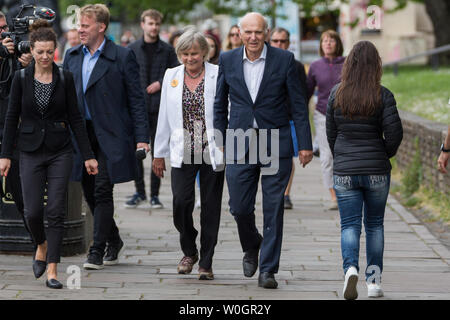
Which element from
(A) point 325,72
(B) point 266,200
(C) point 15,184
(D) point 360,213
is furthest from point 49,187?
(A) point 325,72

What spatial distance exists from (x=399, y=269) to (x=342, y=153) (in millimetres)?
1561

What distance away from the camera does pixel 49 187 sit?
24.4 feet

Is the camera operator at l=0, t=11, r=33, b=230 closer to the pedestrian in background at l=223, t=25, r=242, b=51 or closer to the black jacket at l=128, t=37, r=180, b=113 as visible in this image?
the black jacket at l=128, t=37, r=180, b=113

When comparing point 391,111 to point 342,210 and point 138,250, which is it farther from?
point 138,250

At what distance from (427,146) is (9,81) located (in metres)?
5.17

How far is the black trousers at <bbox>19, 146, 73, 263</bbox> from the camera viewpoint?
7.36 meters

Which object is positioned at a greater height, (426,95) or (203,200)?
(203,200)

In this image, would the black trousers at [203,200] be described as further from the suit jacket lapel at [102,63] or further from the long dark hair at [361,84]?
the long dark hair at [361,84]

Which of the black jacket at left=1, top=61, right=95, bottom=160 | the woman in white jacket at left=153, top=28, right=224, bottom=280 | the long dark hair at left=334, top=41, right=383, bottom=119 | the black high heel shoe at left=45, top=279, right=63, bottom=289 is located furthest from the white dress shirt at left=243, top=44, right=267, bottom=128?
the black high heel shoe at left=45, top=279, right=63, bottom=289

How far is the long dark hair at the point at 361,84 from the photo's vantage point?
6801 mm

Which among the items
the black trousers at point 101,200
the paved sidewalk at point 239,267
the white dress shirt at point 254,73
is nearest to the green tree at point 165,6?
the paved sidewalk at point 239,267

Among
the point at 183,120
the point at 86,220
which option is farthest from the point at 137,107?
the point at 86,220

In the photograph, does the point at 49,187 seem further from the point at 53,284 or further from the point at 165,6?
the point at 165,6

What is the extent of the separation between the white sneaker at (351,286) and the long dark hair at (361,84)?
987mm
